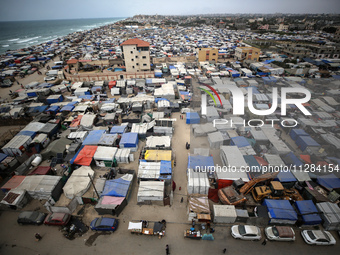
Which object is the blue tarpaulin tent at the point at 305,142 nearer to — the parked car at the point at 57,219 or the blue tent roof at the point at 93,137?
the blue tent roof at the point at 93,137

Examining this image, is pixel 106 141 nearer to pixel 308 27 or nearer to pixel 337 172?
pixel 337 172

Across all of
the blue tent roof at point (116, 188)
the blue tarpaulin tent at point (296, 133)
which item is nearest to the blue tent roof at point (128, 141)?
the blue tent roof at point (116, 188)

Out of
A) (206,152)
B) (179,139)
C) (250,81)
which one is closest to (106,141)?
(179,139)

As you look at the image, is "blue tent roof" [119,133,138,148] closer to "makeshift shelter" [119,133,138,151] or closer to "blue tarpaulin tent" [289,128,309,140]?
"makeshift shelter" [119,133,138,151]

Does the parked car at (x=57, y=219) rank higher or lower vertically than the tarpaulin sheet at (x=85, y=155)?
lower

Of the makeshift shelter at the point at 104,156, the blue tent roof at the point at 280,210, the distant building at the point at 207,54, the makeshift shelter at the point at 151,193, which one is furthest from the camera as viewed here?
the distant building at the point at 207,54

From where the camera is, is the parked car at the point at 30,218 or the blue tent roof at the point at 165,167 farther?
the blue tent roof at the point at 165,167

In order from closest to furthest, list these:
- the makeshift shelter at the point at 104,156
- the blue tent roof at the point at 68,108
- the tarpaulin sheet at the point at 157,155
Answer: the tarpaulin sheet at the point at 157,155 < the makeshift shelter at the point at 104,156 < the blue tent roof at the point at 68,108
